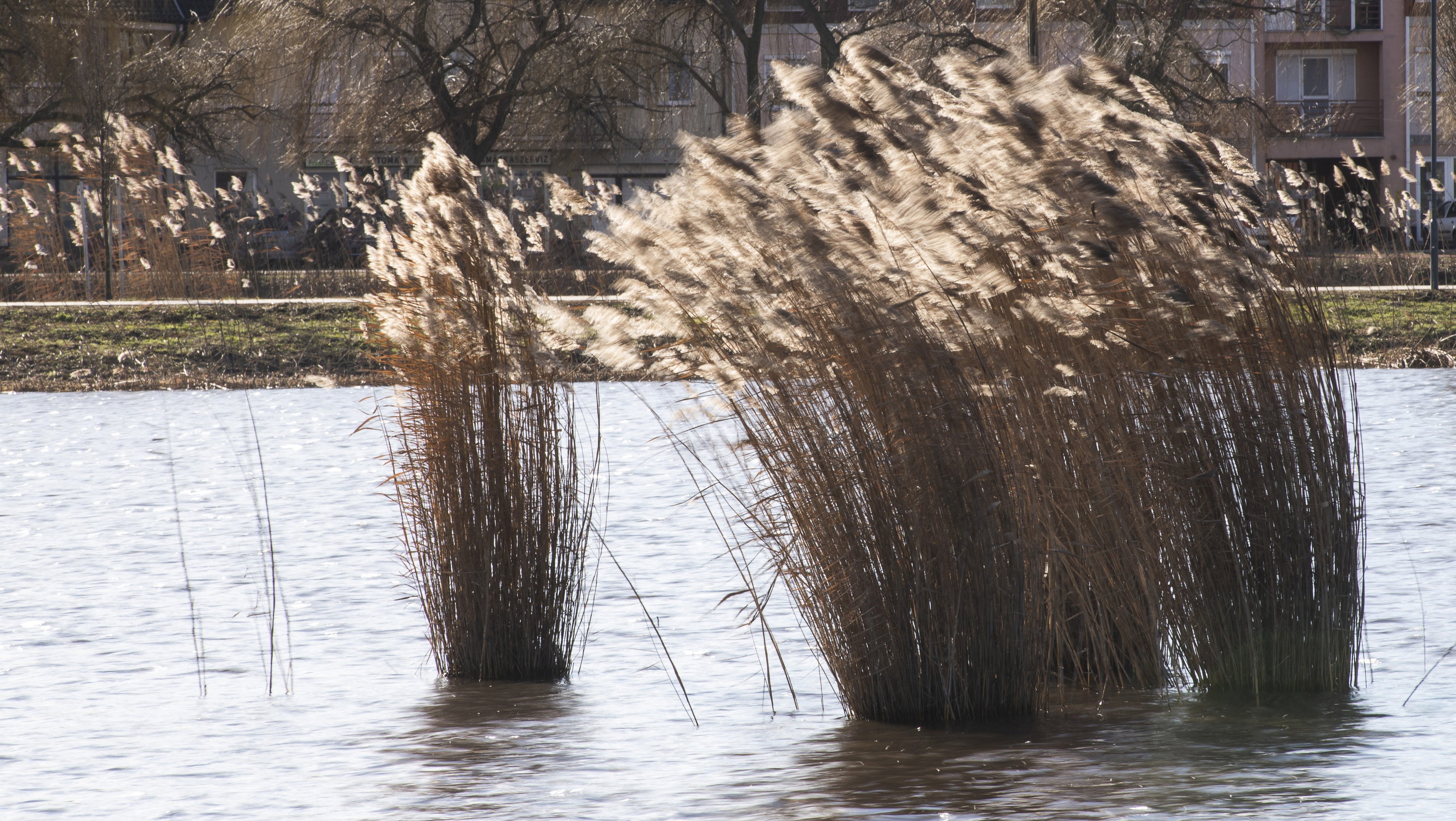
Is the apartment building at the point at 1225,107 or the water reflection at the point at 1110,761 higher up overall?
the apartment building at the point at 1225,107

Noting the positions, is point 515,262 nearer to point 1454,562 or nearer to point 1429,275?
point 1454,562

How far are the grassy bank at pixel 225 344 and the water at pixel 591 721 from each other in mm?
10590

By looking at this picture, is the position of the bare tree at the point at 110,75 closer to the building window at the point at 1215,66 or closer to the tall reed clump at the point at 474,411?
the building window at the point at 1215,66

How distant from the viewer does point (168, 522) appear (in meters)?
11.3

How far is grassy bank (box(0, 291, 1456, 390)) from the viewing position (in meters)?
20.8

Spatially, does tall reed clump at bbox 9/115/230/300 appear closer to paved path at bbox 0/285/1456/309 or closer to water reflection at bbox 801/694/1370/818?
paved path at bbox 0/285/1456/309

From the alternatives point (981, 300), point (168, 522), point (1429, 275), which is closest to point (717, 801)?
point (981, 300)

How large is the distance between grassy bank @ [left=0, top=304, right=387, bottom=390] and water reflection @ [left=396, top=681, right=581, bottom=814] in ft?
47.1

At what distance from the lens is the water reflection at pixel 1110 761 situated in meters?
5.01

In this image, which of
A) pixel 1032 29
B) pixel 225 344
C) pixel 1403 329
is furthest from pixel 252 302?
pixel 1403 329

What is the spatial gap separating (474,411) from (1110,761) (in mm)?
2588

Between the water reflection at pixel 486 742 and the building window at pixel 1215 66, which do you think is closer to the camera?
the water reflection at pixel 486 742

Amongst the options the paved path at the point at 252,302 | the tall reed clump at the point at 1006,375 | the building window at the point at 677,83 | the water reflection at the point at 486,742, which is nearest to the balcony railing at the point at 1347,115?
the building window at the point at 677,83

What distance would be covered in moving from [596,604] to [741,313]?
333cm
